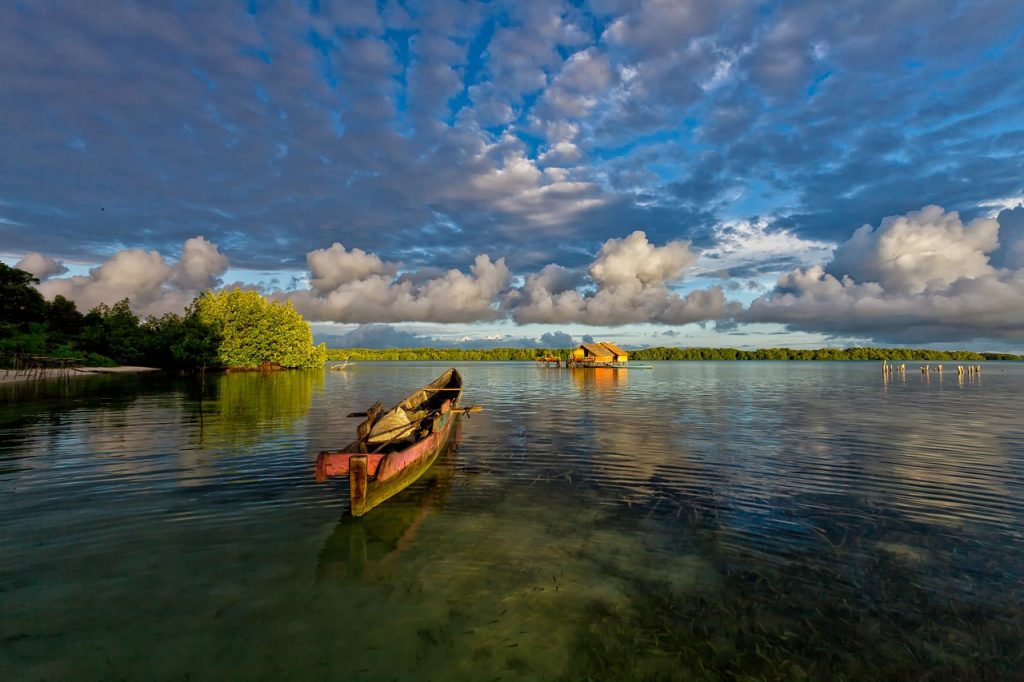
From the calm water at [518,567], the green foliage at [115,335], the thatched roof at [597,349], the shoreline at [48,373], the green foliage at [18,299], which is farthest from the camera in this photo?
the thatched roof at [597,349]

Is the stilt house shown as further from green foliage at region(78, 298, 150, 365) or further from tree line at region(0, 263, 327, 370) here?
green foliage at region(78, 298, 150, 365)

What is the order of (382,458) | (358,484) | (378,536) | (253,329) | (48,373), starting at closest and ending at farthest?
1. (378,536)
2. (358,484)
3. (382,458)
4. (48,373)
5. (253,329)

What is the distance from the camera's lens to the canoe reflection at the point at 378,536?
A: 788 centimetres

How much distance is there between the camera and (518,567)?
314 inches

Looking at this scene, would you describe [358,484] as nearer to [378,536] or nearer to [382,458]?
[382,458]

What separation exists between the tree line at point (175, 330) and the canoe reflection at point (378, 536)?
75.5 metres

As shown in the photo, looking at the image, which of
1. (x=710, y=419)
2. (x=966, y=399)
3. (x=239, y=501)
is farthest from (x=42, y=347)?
(x=966, y=399)

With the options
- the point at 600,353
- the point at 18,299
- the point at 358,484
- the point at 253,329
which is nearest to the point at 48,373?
the point at 18,299

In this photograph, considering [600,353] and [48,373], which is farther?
[600,353]

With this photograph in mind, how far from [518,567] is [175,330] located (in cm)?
9406

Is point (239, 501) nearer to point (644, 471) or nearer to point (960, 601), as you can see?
point (644, 471)

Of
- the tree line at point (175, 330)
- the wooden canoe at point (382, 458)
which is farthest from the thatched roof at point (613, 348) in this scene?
the wooden canoe at point (382, 458)

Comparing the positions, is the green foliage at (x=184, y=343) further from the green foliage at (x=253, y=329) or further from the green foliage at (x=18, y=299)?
the green foliage at (x=18, y=299)

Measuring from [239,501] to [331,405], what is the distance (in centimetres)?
2232
